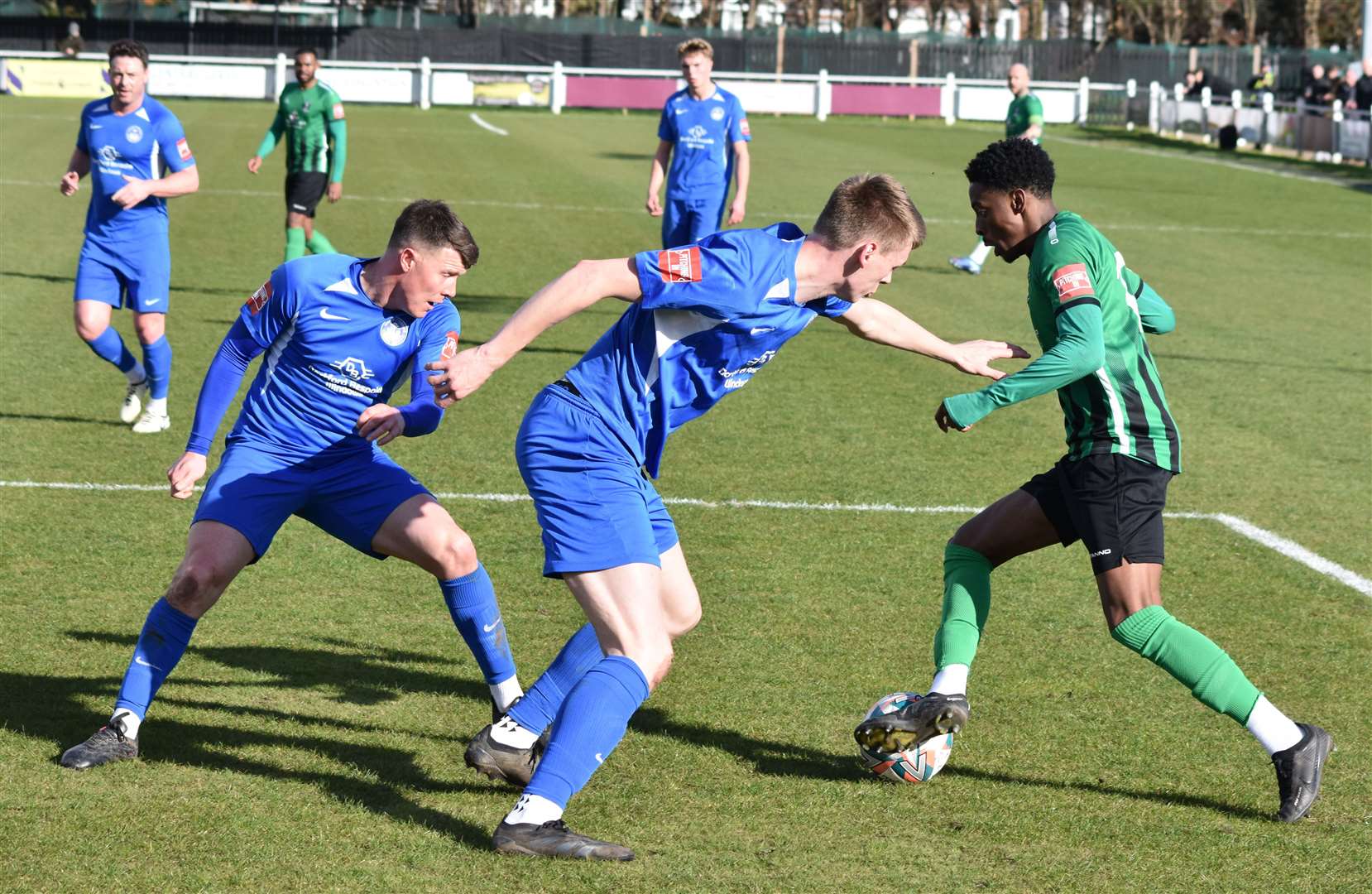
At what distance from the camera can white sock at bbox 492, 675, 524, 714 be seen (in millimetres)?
5566

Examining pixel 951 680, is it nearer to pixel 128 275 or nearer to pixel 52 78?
pixel 128 275

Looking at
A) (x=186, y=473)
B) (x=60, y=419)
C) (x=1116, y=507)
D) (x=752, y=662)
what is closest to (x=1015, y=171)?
(x=1116, y=507)

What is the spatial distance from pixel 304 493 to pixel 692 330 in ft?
5.04

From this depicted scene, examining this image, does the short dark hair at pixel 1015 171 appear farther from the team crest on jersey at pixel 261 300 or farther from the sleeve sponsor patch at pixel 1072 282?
the team crest on jersey at pixel 261 300

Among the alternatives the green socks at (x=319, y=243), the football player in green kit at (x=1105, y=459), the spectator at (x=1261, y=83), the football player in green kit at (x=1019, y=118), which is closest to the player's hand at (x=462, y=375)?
the football player in green kit at (x=1105, y=459)

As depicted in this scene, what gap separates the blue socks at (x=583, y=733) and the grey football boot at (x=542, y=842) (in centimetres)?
8

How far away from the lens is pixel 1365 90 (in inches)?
1298

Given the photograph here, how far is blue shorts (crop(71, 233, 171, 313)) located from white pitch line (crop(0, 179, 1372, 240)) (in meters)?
12.7

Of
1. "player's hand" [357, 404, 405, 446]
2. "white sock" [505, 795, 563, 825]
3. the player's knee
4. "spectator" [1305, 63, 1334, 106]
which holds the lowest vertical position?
"white sock" [505, 795, 563, 825]

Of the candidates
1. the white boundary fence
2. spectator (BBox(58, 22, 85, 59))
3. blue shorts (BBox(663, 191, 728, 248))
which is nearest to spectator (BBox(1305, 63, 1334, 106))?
the white boundary fence

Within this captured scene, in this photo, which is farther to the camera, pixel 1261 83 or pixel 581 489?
pixel 1261 83

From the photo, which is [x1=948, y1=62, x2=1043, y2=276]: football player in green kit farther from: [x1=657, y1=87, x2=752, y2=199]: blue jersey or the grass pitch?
[x1=657, y1=87, x2=752, y2=199]: blue jersey

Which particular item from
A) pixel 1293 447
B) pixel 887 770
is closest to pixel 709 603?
pixel 887 770

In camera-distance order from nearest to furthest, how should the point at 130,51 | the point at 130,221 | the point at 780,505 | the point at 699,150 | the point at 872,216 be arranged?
the point at 872,216
the point at 780,505
the point at 130,51
the point at 130,221
the point at 699,150
